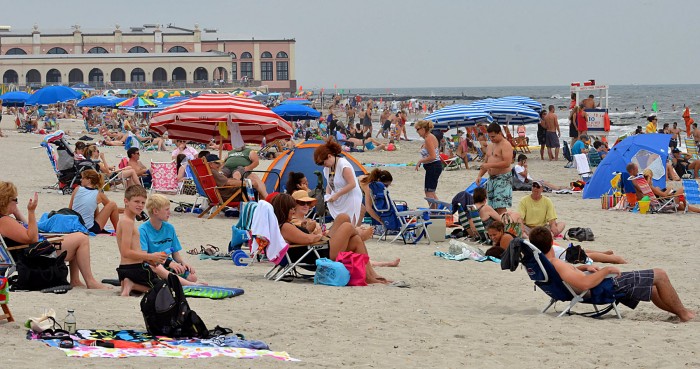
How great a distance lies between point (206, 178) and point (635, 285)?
6.53 m

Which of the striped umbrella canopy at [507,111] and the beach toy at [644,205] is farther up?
the striped umbrella canopy at [507,111]

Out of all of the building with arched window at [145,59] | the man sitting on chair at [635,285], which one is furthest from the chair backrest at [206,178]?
the building with arched window at [145,59]

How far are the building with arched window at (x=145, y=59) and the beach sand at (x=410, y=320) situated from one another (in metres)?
72.7

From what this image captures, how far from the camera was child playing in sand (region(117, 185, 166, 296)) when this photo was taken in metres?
7.12

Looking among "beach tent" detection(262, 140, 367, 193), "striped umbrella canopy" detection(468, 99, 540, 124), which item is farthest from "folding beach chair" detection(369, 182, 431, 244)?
"striped umbrella canopy" detection(468, 99, 540, 124)

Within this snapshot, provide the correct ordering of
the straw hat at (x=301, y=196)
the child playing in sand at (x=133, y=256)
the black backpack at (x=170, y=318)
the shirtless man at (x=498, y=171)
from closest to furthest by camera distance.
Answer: the black backpack at (x=170, y=318) → the child playing in sand at (x=133, y=256) → the straw hat at (x=301, y=196) → the shirtless man at (x=498, y=171)

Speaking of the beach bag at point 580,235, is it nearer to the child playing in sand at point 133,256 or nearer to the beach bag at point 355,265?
the beach bag at point 355,265

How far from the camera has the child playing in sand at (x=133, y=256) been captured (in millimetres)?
7121

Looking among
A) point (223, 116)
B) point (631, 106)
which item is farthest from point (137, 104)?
point (631, 106)

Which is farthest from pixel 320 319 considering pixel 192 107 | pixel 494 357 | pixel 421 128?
pixel 192 107

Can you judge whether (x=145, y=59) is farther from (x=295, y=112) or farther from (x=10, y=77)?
(x=295, y=112)

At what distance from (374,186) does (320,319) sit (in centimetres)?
A: 411

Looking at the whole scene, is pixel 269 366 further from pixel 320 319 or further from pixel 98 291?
pixel 98 291

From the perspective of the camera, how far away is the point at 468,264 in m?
9.72
